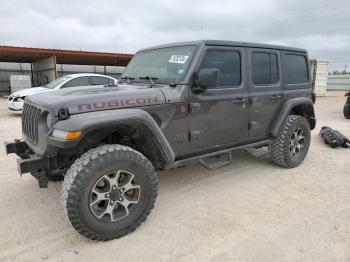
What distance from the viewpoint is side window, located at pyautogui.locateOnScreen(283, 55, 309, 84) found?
5.37m

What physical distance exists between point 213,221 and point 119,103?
1670mm

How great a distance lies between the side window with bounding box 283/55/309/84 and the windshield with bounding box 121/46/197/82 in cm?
204

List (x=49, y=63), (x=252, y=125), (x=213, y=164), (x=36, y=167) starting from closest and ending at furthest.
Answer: (x=36, y=167) < (x=213, y=164) < (x=252, y=125) < (x=49, y=63)

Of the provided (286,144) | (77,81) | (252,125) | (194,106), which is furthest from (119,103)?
(77,81)

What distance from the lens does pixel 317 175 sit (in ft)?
16.9

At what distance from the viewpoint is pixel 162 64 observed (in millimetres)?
4289

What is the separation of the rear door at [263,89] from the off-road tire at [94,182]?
2031 mm

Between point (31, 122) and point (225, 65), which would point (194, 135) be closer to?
point (225, 65)

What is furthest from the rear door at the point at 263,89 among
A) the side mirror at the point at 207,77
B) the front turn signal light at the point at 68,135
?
the front turn signal light at the point at 68,135

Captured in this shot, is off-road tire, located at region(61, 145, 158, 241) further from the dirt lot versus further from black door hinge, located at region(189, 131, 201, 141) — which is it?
black door hinge, located at region(189, 131, 201, 141)

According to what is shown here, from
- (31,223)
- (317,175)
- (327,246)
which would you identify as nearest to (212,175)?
(317,175)

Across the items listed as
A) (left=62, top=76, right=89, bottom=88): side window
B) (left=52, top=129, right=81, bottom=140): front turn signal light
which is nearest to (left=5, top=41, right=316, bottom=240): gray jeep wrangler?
(left=52, top=129, right=81, bottom=140): front turn signal light

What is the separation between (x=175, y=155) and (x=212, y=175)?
1396 mm

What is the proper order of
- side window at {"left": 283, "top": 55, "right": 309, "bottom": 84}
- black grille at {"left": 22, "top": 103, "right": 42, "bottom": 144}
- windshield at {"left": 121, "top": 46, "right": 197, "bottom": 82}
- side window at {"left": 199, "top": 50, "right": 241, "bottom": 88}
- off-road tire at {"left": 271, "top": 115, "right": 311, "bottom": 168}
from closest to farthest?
1. black grille at {"left": 22, "top": 103, "right": 42, "bottom": 144}
2. windshield at {"left": 121, "top": 46, "right": 197, "bottom": 82}
3. side window at {"left": 199, "top": 50, "right": 241, "bottom": 88}
4. off-road tire at {"left": 271, "top": 115, "right": 311, "bottom": 168}
5. side window at {"left": 283, "top": 55, "right": 309, "bottom": 84}
